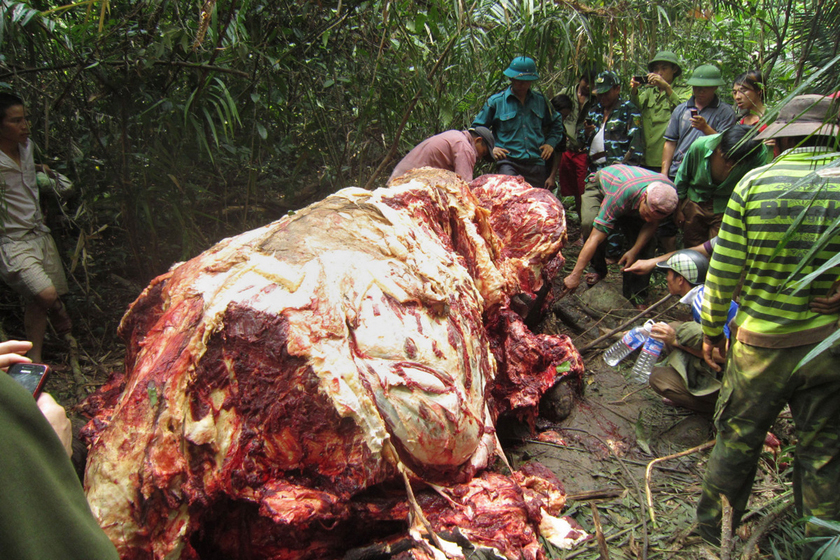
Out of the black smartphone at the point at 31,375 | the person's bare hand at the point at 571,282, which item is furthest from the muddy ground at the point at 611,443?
the black smartphone at the point at 31,375

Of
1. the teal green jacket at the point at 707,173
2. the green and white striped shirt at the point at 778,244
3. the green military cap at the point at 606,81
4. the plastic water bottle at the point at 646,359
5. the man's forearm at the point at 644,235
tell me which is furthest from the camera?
the green military cap at the point at 606,81

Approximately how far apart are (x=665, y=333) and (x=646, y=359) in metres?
0.47

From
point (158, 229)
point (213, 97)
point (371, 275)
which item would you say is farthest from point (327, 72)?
point (371, 275)

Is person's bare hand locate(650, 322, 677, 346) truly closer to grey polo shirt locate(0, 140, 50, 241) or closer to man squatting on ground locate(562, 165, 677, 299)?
man squatting on ground locate(562, 165, 677, 299)

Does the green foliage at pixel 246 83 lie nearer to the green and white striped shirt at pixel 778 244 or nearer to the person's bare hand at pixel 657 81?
the person's bare hand at pixel 657 81

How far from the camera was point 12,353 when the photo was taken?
1185 millimetres

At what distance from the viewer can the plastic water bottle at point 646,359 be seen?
359 cm

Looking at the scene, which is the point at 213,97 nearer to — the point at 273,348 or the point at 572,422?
the point at 273,348

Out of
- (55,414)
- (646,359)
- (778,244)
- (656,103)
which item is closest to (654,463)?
(646,359)

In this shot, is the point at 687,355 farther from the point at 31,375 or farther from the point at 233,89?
the point at 233,89

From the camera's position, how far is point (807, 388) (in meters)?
2.01

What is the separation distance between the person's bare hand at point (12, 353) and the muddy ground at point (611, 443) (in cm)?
185

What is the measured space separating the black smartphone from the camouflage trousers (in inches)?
94.9

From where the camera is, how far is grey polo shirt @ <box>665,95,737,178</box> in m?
4.55
